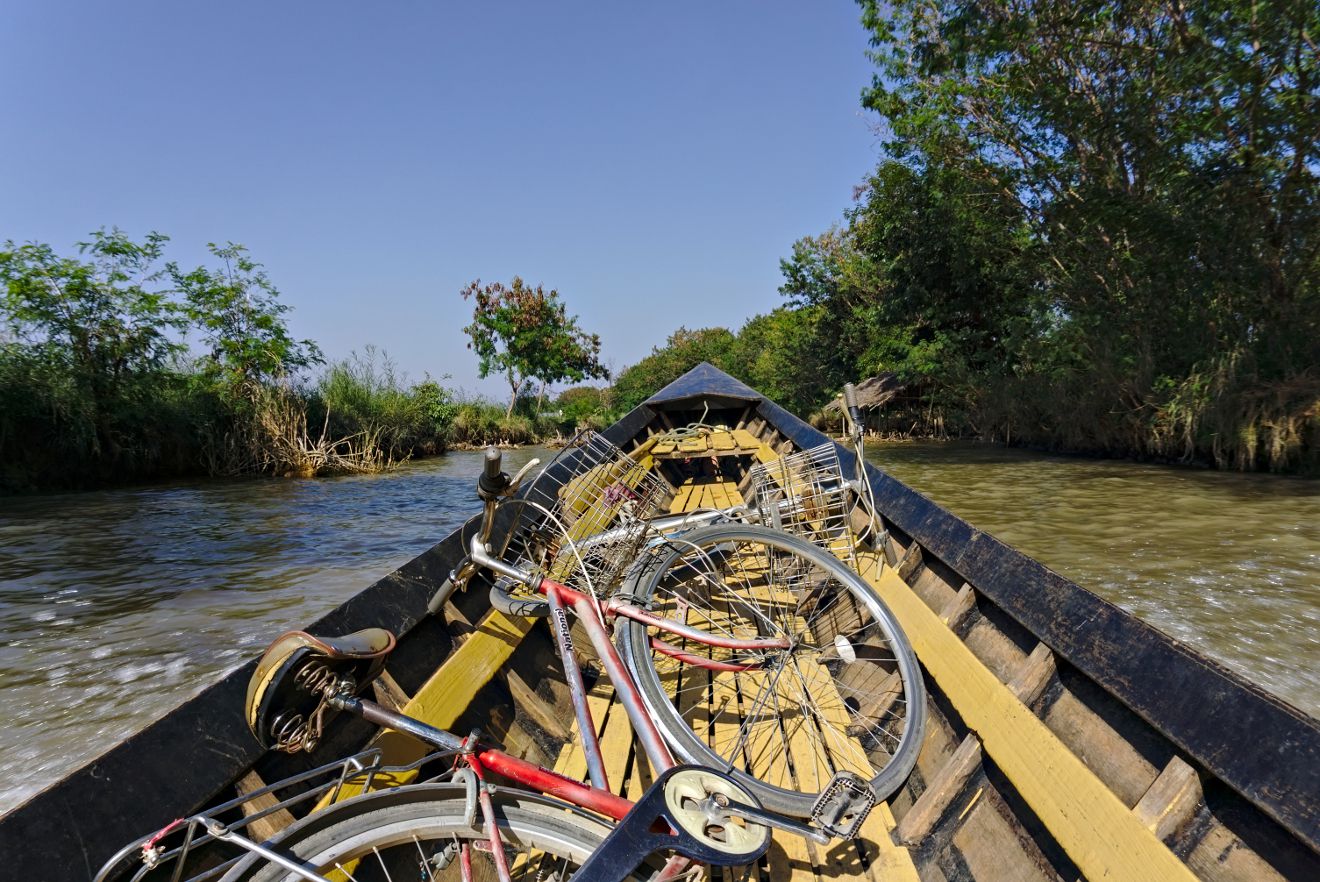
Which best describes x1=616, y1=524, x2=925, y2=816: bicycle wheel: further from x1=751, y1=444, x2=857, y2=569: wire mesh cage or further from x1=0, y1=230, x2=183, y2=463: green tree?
x1=0, y1=230, x2=183, y2=463: green tree

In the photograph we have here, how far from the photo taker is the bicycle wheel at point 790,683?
6.17ft

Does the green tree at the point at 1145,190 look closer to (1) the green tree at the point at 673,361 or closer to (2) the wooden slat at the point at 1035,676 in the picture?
(2) the wooden slat at the point at 1035,676

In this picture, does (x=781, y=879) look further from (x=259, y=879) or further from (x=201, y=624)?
(x=201, y=624)

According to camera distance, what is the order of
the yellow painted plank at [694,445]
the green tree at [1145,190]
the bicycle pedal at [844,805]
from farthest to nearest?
1. the green tree at [1145,190]
2. the yellow painted plank at [694,445]
3. the bicycle pedal at [844,805]

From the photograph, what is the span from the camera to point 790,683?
2615mm

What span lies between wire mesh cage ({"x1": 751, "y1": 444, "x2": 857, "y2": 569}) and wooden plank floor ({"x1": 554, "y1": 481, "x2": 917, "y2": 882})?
76 centimetres

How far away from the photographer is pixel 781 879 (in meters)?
1.73

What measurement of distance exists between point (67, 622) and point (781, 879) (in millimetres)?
6751

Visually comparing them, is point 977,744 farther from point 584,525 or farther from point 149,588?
point 149,588

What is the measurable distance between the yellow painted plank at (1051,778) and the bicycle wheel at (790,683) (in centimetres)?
15

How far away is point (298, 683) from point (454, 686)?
80 cm

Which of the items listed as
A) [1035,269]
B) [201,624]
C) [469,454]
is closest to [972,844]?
[201,624]

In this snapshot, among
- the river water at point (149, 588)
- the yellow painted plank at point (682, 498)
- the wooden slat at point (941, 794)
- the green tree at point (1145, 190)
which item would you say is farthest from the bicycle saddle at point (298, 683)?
the green tree at point (1145, 190)

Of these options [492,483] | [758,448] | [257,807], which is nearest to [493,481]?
[492,483]
